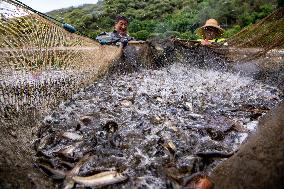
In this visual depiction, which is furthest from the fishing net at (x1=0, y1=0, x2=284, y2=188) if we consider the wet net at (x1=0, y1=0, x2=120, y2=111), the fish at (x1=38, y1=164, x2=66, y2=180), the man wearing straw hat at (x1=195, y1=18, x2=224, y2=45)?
the man wearing straw hat at (x1=195, y1=18, x2=224, y2=45)

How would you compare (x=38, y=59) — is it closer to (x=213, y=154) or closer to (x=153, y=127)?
(x=153, y=127)

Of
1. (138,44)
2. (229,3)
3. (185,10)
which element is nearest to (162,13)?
(185,10)

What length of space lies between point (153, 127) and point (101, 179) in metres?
1.45

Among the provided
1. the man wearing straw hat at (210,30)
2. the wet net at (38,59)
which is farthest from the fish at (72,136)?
the man wearing straw hat at (210,30)

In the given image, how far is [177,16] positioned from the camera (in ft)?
120

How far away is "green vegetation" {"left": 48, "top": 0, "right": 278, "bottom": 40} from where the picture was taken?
2550 cm

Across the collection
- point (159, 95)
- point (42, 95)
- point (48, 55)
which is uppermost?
point (48, 55)

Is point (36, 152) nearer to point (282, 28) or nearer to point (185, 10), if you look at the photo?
point (282, 28)

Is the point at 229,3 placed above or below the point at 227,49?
above

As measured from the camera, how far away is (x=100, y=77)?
639 cm

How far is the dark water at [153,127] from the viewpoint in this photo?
279 cm

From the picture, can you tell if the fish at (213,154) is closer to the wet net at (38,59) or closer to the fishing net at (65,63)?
the fishing net at (65,63)

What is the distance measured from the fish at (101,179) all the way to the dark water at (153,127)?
0.18 ft

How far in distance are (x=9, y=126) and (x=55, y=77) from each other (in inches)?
57.8
